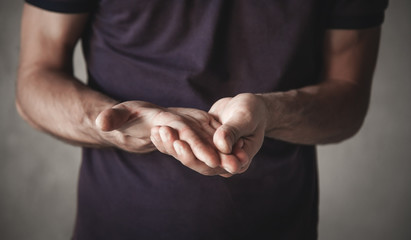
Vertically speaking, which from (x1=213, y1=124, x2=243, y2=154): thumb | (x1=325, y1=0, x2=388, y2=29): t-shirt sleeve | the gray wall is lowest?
the gray wall

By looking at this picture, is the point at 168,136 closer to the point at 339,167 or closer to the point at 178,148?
the point at 178,148

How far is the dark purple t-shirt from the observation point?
2.71 ft

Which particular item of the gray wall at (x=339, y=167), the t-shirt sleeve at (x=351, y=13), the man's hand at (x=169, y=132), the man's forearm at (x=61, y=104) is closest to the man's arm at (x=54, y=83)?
the man's forearm at (x=61, y=104)

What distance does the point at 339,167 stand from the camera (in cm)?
215

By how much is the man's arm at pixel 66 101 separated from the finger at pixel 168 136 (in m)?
0.06

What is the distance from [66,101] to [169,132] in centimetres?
40

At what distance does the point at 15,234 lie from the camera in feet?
6.60

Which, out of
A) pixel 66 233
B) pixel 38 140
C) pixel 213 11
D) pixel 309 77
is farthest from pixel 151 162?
pixel 66 233

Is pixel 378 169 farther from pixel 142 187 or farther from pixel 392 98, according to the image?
pixel 142 187

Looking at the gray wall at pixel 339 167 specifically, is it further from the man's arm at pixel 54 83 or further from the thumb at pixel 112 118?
the thumb at pixel 112 118

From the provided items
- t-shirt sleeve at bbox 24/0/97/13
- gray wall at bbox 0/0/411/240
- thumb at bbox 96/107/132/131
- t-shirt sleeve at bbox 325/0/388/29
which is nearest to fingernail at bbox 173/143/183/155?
thumb at bbox 96/107/132/131

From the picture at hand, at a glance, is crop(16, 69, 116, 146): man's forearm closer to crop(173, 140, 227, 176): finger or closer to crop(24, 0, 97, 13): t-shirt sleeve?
crop(24, 0, 97, 13): t-shirt sleeve

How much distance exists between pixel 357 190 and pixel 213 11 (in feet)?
5.94

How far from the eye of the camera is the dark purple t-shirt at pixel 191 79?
0.82 m
